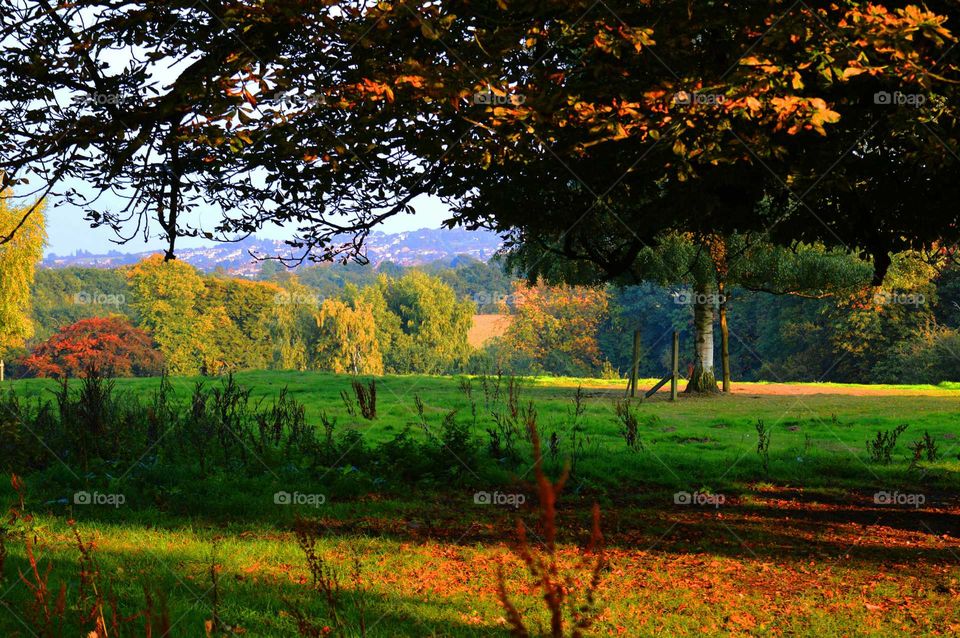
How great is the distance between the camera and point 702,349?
112ft

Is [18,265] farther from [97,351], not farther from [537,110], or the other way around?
[537,110]

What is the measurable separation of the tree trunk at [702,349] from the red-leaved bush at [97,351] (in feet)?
154

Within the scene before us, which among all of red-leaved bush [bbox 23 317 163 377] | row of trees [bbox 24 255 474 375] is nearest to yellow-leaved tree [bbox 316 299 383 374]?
row of trees [bbox 24 255 474 375]

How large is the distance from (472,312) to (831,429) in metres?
62.5

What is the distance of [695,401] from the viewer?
97.9ft

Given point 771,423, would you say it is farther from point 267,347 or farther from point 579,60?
point 267,347

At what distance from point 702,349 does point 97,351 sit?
174ft

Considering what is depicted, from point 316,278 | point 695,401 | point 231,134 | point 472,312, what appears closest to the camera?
point 231,134

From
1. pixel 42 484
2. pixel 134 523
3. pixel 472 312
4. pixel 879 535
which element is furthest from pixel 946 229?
pixel 472 312

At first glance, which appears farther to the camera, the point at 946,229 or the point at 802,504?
the point at 802,504

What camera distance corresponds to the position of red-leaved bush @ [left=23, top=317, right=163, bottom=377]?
218 feet

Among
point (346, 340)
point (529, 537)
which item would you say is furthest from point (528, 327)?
point (529, 537)

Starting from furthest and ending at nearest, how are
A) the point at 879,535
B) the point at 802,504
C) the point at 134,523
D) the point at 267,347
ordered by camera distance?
the point at 267,347 < the point at 802,504 < the point at 879,535 < the point at 134,523

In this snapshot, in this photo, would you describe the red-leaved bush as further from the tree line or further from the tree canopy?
the tree canopy
